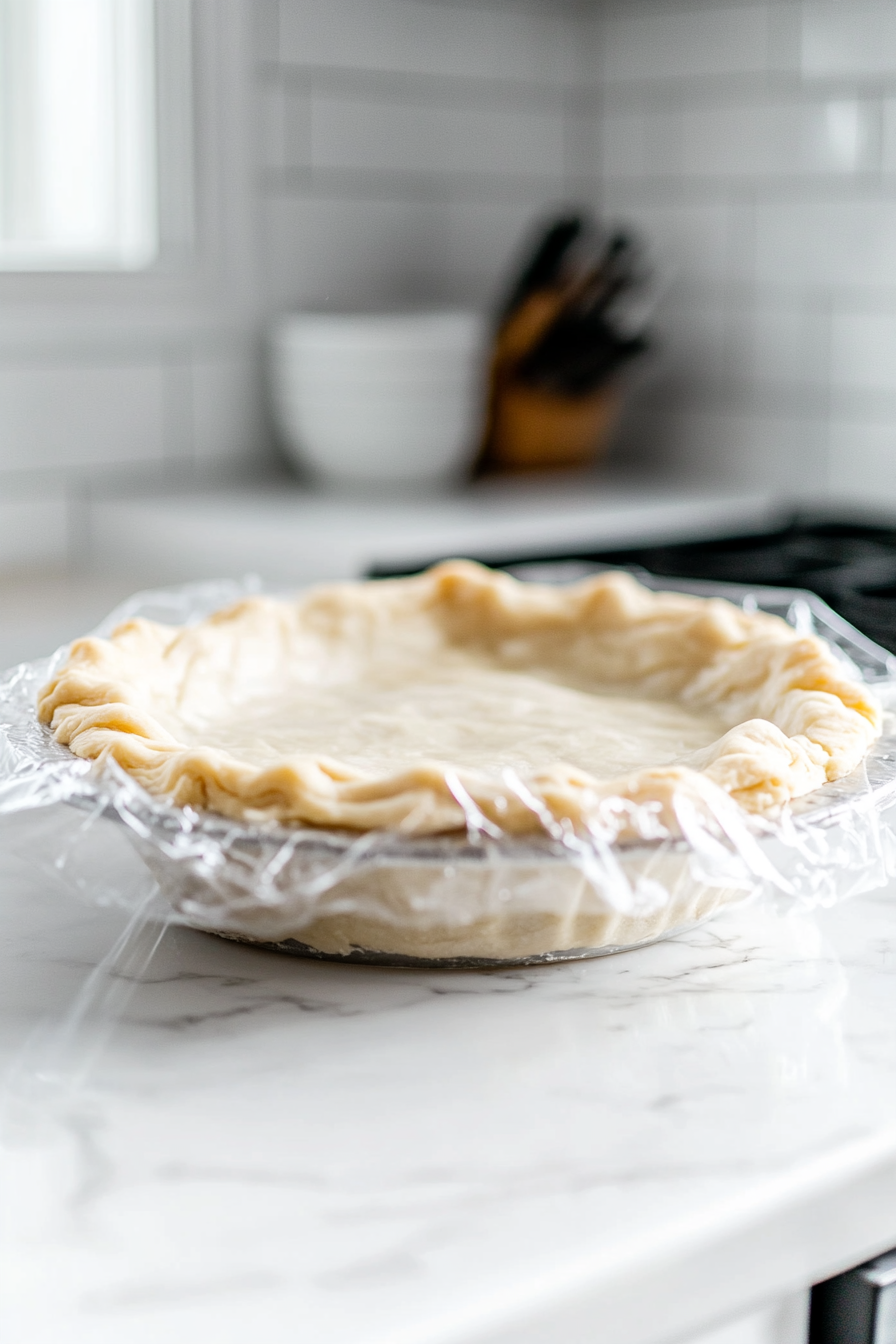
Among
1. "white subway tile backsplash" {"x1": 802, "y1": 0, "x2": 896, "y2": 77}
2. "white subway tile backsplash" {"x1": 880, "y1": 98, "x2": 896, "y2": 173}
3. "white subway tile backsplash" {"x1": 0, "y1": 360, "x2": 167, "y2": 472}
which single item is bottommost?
"white subway tile backsplash" {"x1": 0, "y1": 360, "x2": 167, "y2": 472}

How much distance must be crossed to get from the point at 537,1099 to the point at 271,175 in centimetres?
168

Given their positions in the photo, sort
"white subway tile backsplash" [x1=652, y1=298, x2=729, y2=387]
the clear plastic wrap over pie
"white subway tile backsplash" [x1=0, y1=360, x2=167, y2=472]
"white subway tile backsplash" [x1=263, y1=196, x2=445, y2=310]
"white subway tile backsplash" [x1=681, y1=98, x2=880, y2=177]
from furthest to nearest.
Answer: "white subway tile backsplash" [x1=652, y1=298, x2=729, y2=387], "white subway tile backsplash" [x1=263, y1=196, x2=445, y2=310], "white subway tile backsplash" [x1=681, y1=98, x2=880, y2=177], "white subway tile backsplash" [x1=0, y1=360, x2=167, y2=472], the clear plastic wrap over pie

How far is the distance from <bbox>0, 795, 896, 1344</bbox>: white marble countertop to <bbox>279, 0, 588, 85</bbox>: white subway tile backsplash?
1.61 meters

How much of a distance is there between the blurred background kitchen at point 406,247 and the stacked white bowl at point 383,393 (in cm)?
3

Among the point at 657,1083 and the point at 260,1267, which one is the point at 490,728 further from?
the point at 260,1267

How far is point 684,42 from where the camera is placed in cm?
210

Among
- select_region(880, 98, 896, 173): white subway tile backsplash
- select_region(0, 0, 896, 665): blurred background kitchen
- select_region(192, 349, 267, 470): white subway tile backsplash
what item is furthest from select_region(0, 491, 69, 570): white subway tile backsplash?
select_region(880, 98, 896, 173): white subway tile backsplash

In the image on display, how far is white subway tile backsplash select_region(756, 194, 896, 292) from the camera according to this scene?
192 cm

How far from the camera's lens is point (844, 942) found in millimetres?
665

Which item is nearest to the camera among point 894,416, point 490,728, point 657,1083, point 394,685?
point 657,1083

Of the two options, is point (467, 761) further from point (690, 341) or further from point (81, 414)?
point (690, 341)

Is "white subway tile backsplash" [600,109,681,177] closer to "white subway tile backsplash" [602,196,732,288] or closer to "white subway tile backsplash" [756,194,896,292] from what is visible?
"white subway tile backsplash" [602,196,732,288]

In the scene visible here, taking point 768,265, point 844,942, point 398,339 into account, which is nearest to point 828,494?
point 768,265

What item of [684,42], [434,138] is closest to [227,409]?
[434,138]
